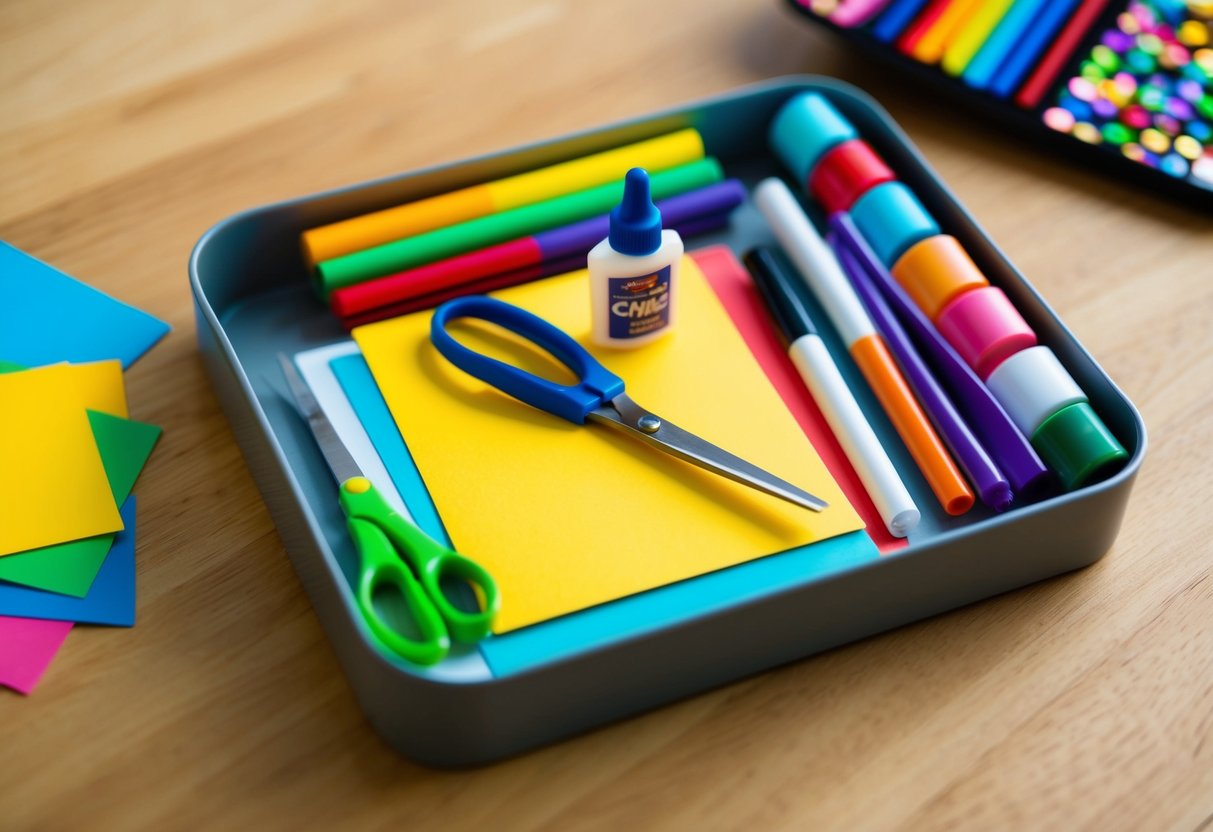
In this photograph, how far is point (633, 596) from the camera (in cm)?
56

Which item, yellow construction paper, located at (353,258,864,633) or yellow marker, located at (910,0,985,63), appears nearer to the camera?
yellow construction paper, located at (353,258,864,633)

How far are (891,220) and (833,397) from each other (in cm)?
12

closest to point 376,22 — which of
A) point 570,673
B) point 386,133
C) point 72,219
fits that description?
point 386,133

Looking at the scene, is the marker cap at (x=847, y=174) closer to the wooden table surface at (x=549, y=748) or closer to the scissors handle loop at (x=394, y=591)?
the wooden table surface at (x=549, y=748)

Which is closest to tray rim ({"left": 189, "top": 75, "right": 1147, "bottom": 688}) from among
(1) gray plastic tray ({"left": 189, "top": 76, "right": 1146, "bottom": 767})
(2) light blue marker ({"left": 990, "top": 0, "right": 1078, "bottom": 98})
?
(1) gray plastic tray ({"left": 189, "top": 76, "right": 1146, "bottom": 767})

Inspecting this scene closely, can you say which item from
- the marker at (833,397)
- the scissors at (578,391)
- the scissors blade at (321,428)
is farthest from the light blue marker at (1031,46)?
the scissors blade at (321,428)

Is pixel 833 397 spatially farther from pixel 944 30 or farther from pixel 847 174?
pixel 944 30

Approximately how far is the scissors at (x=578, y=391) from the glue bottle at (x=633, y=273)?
2cm

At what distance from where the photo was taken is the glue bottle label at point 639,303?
2.12 ft

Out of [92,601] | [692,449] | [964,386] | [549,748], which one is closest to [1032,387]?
[964,386]

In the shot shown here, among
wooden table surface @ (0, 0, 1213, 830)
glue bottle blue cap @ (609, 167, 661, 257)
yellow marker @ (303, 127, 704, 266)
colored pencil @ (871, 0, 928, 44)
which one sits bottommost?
wooden table surface @ (0, 0, 1213, 830)

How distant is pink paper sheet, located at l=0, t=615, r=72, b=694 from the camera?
0.56 meters

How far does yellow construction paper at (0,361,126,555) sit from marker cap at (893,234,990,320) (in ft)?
1.36

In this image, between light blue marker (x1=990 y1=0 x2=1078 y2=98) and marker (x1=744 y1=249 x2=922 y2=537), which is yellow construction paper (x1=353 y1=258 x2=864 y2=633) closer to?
marker (x1=744 y1=249 x2=922 y2=537)
